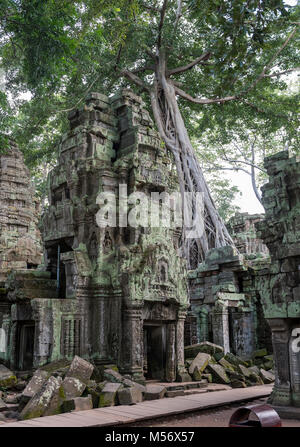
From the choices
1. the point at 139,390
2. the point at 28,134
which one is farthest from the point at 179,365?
the point at 28,134

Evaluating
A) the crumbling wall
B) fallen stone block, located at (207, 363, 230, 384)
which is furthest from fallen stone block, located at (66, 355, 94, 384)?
the crumbling wall

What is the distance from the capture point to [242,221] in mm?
22891

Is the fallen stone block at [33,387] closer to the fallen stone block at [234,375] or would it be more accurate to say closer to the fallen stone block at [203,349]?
the fallen stone block at [234,375]

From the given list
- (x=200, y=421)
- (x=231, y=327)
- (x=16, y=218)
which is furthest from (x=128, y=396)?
(x=16, y=218)

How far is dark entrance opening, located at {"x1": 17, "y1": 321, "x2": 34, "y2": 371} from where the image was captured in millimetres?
9734

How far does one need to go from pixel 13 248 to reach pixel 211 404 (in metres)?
9.35

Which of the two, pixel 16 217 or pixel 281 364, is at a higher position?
pixel 16 217

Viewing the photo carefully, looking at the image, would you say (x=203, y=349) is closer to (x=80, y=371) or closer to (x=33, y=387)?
(x=80, y=371)

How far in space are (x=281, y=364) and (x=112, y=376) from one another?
296 centimetres

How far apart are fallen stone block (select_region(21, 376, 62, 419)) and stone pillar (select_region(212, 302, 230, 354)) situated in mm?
6953

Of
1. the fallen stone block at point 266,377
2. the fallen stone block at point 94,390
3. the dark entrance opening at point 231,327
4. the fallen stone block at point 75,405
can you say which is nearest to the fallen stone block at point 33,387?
the fallen stone block at point 75,405

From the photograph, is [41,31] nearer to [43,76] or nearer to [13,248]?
[43,76]

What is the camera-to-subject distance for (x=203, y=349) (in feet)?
35.8

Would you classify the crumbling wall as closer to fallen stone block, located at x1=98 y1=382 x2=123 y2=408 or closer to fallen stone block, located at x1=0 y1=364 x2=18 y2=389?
fallen stone block, located at x1=0 y1=364 x2=18 y2=389
